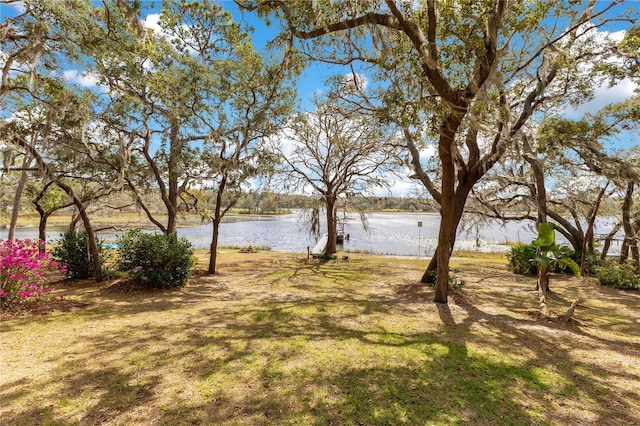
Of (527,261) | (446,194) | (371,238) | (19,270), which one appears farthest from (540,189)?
(371,238)

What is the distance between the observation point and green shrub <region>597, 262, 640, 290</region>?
31.2ft

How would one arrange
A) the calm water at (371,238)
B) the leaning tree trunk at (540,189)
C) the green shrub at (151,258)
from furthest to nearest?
the calm water at (371,238) → the green shrub at (151,258) → the leaning tree trunk at (540,189)

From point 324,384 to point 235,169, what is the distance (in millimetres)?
8737

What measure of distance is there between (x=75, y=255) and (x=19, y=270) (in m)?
3.84

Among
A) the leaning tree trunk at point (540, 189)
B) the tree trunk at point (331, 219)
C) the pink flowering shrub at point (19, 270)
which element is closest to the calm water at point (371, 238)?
the tree trunk at point (331, 219)

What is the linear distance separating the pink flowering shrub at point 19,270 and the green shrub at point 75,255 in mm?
3203

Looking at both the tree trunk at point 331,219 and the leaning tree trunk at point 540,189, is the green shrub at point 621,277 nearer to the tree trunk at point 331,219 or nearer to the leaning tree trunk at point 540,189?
the leaning tree trunk at point 540,189

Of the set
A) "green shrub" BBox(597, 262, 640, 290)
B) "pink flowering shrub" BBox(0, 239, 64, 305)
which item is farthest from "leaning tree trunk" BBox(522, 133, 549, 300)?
"pink flowering shrub" BBox(0, 239, 64, 305)

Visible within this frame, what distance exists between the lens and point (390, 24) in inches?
186

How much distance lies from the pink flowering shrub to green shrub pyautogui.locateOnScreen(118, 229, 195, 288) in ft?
6.95

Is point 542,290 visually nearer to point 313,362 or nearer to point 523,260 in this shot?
point 313,362

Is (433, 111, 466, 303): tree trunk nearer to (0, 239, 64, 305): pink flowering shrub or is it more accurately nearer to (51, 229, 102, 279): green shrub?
(0, 239, 64, 305): pink flowering shrub

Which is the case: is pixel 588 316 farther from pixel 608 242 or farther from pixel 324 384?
pixel 608 242

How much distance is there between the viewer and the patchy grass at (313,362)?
9.42 feet
